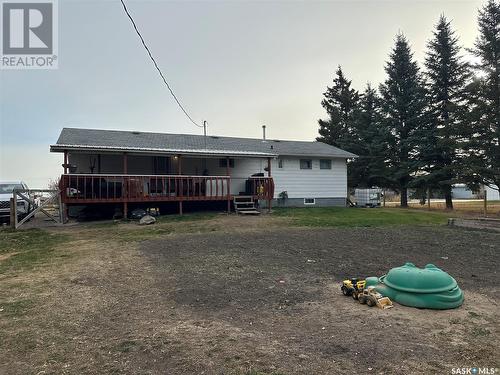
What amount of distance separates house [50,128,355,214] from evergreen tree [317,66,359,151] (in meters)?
12.3

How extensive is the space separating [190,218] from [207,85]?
22.3 feet

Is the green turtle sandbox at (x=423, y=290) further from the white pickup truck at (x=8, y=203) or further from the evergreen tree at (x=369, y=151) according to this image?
the evergreen tree at (x=369, y=151)

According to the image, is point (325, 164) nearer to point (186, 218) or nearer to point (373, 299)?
point (186, 218)

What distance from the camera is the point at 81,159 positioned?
50.7 feet

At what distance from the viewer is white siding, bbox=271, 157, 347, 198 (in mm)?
18891

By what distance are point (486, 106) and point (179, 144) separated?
1710 cm

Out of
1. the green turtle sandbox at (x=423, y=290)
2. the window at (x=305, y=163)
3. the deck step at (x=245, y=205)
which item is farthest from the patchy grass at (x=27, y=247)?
the window at (x=305, y=163)

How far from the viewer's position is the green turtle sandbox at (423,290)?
13.1 ft

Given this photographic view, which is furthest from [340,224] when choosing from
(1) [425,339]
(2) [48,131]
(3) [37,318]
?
(2) [48,131]

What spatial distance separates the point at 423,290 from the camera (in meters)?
4.03

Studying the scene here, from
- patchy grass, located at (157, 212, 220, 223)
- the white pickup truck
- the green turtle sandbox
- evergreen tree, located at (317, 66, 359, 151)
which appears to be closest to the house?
patchy grass, located at (157, 212, 220, 223)

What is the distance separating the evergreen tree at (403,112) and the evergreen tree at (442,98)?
713 mm

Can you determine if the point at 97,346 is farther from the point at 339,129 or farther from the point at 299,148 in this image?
the point at 339,129

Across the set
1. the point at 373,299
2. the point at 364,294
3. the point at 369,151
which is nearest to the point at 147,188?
the point at 364,294
